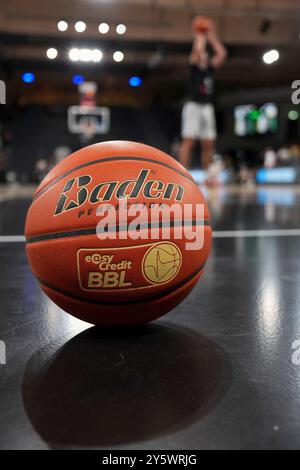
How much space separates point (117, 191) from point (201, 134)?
15.7ft

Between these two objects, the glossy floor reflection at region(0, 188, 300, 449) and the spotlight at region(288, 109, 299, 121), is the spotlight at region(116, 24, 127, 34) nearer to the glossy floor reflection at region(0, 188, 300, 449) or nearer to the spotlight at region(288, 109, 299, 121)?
the spotlight at region(288, 109, 299, 121)

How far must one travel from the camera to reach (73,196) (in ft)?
3.51

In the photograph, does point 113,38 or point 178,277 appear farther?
point 113,38

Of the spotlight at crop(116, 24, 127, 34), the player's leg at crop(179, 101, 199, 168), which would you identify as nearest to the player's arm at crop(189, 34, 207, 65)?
the player's leg at crop(179, 101, 199, 168)

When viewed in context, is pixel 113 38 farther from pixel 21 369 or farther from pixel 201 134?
pixel 21 369

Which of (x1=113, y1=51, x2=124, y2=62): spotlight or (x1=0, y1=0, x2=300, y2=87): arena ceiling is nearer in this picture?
(x1=0, y1=0, x2=300, y2=87): arena ceiling

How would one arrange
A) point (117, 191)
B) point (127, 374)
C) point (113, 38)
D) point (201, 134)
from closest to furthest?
1. point (127, 374)
2. point (117, 191)
3. point (201, 134)
4. point (113, 38)

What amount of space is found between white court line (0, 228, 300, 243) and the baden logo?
5.30ft

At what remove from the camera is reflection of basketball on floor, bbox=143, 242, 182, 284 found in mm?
1060

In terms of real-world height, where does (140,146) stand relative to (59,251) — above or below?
above

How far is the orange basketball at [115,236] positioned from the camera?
1050 mm

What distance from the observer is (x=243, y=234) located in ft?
9.30

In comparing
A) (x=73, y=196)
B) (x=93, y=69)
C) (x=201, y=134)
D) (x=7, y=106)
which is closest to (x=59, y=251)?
(x=73, y=196)

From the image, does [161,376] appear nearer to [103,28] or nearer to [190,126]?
[190,126]
